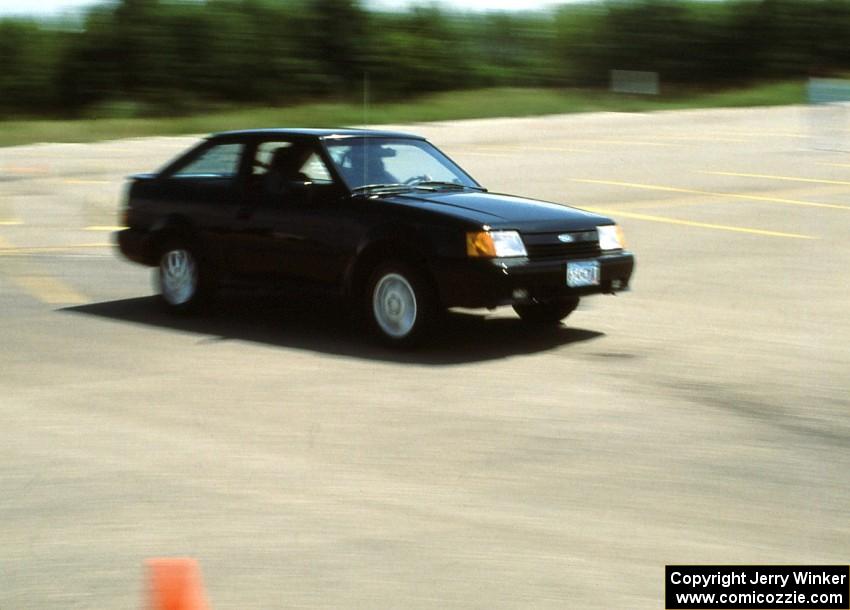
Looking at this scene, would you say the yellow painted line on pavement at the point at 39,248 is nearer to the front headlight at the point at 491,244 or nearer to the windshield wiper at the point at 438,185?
the windshield wiper at the point at 438,185

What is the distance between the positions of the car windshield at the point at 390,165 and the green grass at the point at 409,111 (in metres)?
24.7

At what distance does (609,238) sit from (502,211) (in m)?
0.84

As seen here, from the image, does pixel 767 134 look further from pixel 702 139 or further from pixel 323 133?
pixel 323 133

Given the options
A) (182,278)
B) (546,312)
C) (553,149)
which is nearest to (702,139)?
(553,149)

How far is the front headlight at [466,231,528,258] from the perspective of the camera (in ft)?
29.8

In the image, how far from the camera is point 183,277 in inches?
430

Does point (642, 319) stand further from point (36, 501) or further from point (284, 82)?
point (284, 82)

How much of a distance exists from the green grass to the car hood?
25.5m

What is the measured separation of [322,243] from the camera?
9.84 metres

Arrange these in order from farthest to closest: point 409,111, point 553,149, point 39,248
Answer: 1. point 409,111
2. point 553,149
3. point 39,248

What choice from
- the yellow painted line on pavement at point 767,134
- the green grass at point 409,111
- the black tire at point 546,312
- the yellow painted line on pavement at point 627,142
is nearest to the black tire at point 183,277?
the black tire at point 546,312

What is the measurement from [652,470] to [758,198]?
551 inches

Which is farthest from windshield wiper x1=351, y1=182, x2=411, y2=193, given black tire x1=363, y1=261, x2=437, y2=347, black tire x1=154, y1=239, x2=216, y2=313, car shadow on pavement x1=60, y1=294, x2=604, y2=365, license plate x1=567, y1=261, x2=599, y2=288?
black tire x1=154, y1=239, x2=216, y2=313

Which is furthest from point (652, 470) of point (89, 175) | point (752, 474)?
point (89, 175)
